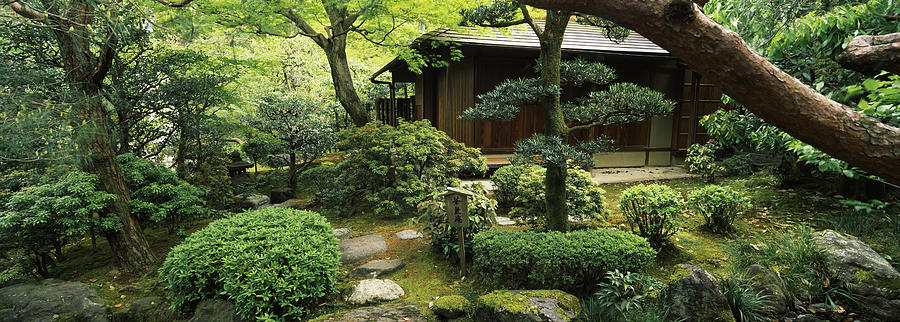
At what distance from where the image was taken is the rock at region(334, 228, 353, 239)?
607 centimetres

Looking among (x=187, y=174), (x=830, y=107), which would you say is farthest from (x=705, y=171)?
(x=187, y=174)

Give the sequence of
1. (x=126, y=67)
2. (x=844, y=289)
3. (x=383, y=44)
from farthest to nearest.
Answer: (x=383, y=44)
(x=126, y=67)
(x=844, y=289)

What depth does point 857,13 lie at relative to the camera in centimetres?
331

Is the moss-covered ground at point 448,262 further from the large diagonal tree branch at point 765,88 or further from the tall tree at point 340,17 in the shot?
the tall tree at point 340,17

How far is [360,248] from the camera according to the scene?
216 inches

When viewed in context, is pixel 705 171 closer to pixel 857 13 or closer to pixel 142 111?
pixel 857 13

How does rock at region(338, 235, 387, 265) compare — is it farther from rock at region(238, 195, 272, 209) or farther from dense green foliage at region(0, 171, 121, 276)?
rock at region(238, 195, 272, 209)

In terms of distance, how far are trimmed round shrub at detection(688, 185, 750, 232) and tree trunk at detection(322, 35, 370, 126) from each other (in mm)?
7057

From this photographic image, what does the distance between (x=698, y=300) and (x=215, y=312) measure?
14.1ft

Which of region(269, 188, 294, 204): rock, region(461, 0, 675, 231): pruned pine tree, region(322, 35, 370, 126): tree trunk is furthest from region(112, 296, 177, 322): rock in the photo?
region(322, 35, 370, 126): tree trunk

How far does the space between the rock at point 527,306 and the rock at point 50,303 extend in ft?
12.8

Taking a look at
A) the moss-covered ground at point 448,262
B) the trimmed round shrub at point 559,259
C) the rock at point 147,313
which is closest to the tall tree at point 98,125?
the moss-covered ground at point 448,262

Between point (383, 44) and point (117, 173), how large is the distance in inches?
210

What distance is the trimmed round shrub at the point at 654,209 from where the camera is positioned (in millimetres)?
4770
